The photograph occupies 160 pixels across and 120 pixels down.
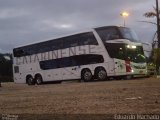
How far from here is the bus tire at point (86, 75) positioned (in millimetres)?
31655

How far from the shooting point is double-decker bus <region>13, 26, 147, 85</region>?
99.8 feet

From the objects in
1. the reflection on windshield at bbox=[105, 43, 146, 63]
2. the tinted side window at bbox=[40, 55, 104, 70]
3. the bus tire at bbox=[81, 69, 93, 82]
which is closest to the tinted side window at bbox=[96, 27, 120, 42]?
the reflection on windshield at bbox=[105, 43, 146, 63]

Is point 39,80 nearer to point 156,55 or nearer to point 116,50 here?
point 116,50

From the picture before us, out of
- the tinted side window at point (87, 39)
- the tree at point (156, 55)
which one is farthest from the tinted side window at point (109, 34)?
the tree at point (156, 55)

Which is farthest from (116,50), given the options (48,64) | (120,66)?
(48,64)

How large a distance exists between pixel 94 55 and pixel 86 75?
1713 mm

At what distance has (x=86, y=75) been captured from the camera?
31953 mm

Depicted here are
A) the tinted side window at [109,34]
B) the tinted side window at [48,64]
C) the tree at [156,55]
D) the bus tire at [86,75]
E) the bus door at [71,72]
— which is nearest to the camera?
the tinted side window at [109,34]

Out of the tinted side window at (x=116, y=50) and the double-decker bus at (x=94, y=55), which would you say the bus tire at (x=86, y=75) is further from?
the tinted side window at (x=116, y=50)

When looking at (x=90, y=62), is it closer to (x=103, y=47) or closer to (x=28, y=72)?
(x=103, y=47)

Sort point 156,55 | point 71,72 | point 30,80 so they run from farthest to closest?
point 30,80 < point 156,55 < point 71,72

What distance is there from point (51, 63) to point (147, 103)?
23.6 metres

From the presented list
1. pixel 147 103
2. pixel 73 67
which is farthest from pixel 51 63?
pixel 147 103

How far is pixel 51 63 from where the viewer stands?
115 feet
